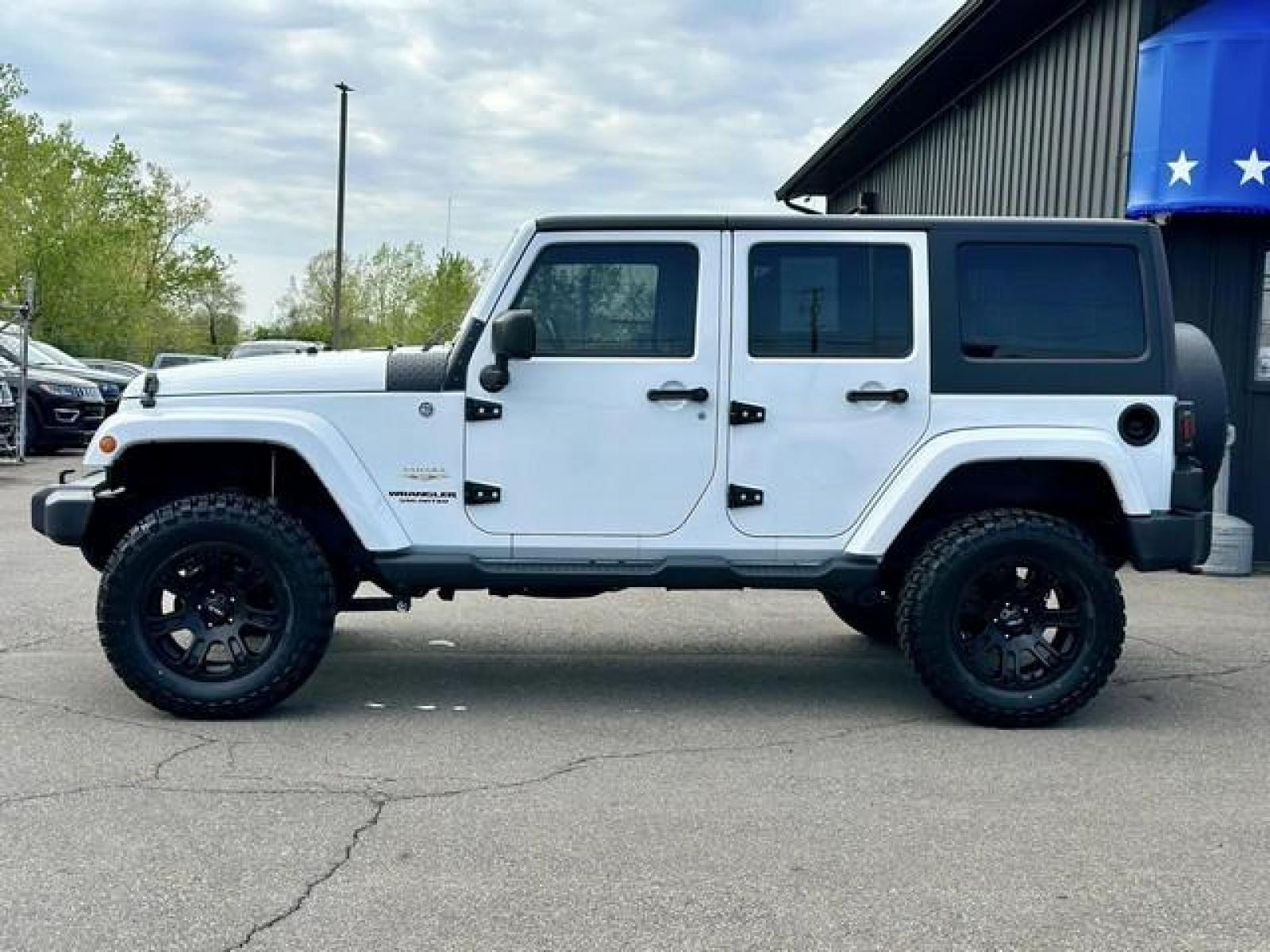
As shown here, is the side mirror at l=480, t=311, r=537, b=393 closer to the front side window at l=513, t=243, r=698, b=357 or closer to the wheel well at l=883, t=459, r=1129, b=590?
the front side window at l=513, t=243, r=698, b=357

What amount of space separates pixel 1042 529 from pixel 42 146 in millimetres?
35524

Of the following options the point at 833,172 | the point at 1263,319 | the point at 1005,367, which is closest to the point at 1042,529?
the point at 1005,367

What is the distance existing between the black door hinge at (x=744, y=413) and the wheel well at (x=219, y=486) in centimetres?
163

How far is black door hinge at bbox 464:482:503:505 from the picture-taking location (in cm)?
569

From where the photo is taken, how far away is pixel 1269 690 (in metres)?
6.55

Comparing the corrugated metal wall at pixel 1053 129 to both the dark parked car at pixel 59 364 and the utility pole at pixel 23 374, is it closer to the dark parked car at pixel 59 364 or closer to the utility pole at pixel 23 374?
the utility pole at pixel 23 374


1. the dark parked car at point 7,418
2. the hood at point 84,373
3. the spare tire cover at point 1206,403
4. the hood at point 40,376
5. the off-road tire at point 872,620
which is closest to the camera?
the spare tire cover at point 1206,403

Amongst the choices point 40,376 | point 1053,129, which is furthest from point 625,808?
point 40,376

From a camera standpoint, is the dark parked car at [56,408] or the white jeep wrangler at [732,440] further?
the dark parked car at [56,408]

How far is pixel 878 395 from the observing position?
5668 millimetres

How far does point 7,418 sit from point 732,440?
46.2 feet

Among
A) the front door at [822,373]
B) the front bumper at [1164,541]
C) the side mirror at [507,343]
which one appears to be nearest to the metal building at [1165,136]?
the front bumper at [1164,541]

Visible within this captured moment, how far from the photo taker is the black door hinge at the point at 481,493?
5.69 meters

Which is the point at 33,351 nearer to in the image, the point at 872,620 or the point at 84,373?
the point at 84,373
